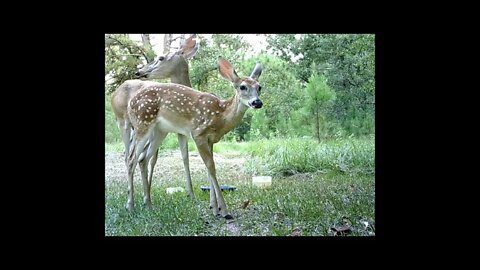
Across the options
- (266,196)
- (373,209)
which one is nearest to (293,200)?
(266,196)

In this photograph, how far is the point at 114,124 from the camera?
132 inches

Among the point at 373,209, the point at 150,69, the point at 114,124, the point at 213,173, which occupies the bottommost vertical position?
the point at 373,209

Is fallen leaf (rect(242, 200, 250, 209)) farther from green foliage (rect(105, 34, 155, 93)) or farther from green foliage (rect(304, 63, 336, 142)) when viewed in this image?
green foliage (rect(105, 34, 155, 93))

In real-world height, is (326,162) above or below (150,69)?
below

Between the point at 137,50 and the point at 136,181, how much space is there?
748 millimetres

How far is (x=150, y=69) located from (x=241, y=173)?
2.61 ft

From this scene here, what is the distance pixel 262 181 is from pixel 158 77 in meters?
0.85

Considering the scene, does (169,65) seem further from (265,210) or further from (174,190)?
(265,210)

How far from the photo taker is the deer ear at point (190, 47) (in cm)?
330

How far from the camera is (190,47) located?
10.9 feet

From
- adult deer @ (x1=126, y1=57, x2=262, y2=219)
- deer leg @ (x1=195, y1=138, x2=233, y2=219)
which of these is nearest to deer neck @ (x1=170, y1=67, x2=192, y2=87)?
adult deer @ (x1=126, y1=57, x2=262, y2=219)

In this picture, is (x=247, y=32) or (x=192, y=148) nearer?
(x=247, y=32)

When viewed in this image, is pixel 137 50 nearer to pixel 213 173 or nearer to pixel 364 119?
pixel 213 173

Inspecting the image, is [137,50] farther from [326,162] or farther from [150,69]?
[326,162]
